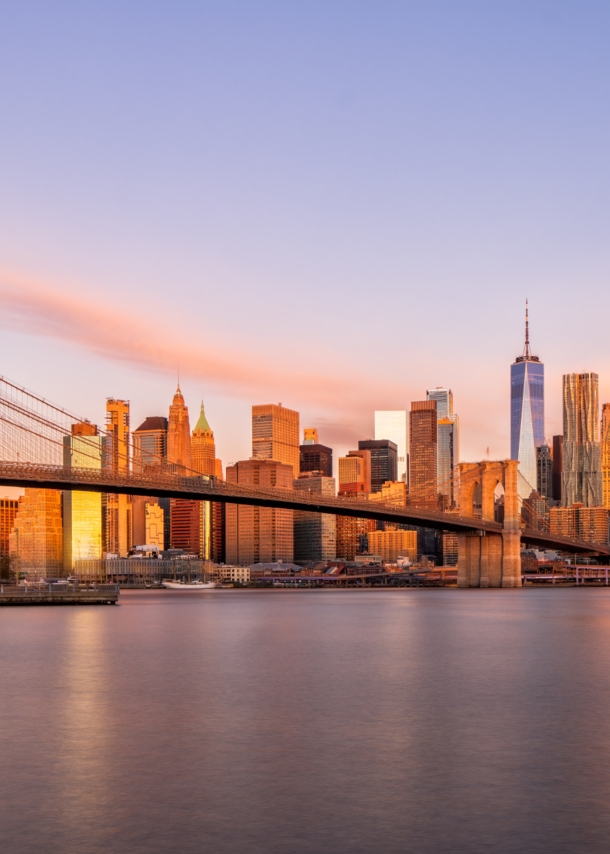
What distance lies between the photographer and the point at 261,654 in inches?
1260

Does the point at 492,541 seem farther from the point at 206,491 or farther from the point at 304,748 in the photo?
the point at 304,748

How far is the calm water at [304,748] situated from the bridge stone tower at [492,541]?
67.2m

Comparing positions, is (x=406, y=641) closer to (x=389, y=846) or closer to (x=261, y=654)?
(x=261, y=654)

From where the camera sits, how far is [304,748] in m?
16.5

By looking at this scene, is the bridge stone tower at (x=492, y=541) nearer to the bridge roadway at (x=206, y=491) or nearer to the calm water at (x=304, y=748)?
the bridge roadway at (x=206, y=491)

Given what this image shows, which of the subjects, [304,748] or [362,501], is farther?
[362,501]

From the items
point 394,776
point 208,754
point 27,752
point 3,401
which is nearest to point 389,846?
point 394,776

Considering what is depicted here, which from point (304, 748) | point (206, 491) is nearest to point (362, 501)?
point (206, 491)

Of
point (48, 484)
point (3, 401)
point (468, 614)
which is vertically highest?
point (3, 401)

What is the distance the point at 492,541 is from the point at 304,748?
290 feet

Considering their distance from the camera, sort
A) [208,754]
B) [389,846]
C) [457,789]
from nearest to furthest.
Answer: [389,846], [457,789], [208,754]

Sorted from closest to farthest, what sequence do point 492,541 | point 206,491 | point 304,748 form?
1. point 304,748
2. point 206,491
3. point 492,541

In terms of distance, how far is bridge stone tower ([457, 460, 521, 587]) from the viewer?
330ft

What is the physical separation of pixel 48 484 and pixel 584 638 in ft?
112
